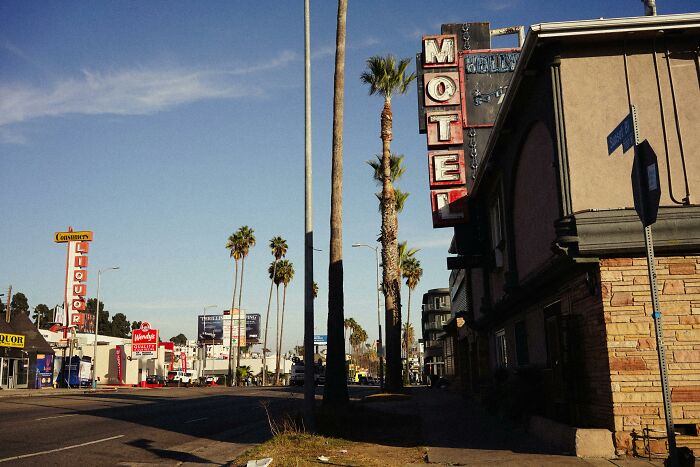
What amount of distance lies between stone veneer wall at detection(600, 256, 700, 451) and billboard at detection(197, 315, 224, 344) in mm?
105425

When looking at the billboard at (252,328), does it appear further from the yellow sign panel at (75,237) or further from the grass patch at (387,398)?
the grass patch at (387,398)

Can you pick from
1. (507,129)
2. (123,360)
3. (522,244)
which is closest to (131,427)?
(522,244)

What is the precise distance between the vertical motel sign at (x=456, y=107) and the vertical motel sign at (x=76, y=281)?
1660 inches

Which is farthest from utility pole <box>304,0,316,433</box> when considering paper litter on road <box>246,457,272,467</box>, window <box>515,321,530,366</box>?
window <box>515,321,530,366</box>

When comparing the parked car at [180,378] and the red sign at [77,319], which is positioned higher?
the red sign at [77,319]

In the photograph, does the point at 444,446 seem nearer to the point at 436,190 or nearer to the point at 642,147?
the point at 642,147

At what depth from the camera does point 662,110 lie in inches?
449

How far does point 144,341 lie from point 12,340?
20679 mm

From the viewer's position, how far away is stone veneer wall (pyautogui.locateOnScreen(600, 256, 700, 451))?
32.6 ft

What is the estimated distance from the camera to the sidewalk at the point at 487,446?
9.92m

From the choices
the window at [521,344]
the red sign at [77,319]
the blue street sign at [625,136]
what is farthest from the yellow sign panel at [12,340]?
the blue street sign at [625,136]

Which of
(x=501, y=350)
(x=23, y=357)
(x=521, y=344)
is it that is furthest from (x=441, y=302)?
(x=521, y=344)

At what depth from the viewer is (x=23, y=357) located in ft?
170

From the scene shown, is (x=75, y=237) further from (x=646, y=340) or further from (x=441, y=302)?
(x=646, y=340)
